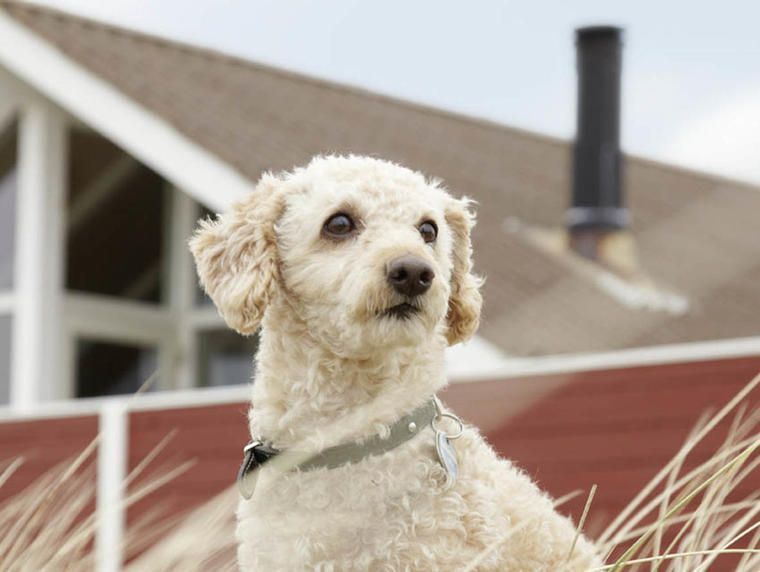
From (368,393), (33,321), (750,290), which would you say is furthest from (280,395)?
(750,290)

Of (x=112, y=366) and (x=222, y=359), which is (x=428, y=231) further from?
(x=112, y=366)

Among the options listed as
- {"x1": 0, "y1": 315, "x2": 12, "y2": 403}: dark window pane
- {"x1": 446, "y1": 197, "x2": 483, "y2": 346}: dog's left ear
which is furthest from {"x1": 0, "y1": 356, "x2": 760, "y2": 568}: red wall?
{"x1": 446, "y1": 197, "x2": 483, "y2": 346}: dog's left ear

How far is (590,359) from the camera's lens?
26.6ft

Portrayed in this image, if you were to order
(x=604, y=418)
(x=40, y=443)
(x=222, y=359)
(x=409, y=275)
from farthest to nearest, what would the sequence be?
1. (x=222, y=359)
2. (x=40, y=443)
3. (x=604, y=418)
4. (x=409, y=275)

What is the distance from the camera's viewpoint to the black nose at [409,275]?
7.88 feet

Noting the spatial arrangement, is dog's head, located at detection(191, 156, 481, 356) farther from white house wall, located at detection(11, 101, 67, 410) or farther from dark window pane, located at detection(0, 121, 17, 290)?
dark window pane, located at detection(0, 121, 17, 290)

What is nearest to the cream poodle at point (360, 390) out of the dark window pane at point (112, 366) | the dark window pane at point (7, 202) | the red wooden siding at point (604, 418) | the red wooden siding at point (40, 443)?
the red wooden siding at point (604, 418)

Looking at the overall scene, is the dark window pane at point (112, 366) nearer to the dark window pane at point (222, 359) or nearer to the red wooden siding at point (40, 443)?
the dark window pane at point (222, 359)

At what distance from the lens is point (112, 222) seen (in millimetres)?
13875

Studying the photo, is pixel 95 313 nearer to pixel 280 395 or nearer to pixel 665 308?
pixel 665 308

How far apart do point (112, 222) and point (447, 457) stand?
11782 mm

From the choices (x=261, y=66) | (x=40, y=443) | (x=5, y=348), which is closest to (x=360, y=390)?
(x=40, y=443)

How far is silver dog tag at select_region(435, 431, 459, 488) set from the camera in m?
2.47

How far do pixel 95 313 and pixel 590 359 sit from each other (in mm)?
6073
